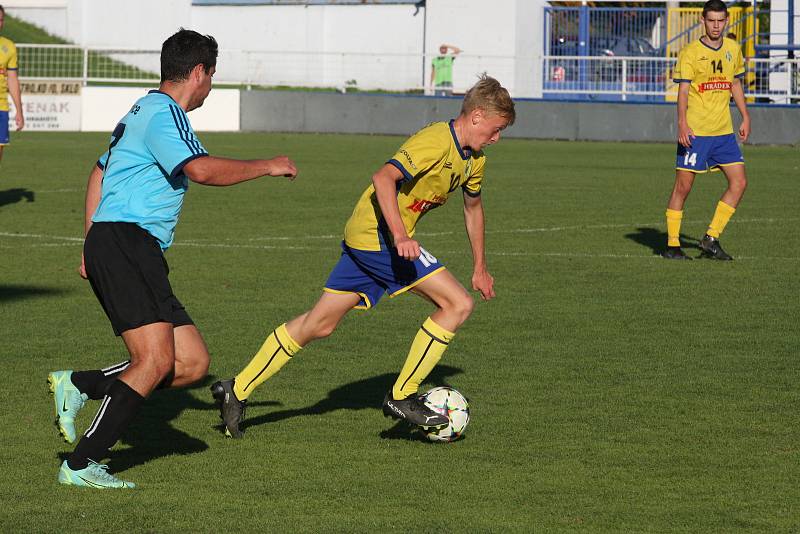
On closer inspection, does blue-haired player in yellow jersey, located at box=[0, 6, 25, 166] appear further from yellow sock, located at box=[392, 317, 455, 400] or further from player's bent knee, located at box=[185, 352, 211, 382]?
player's bent knee, located at box=[185, 352, 211, 382]

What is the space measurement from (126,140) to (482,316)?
469 cm

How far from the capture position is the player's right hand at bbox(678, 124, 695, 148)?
12.6m

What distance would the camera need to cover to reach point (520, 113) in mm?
31766

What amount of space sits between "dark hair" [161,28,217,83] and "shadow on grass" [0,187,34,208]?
11871 mm

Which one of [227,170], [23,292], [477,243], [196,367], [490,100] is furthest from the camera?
[23,292]

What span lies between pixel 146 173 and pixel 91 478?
1223mm

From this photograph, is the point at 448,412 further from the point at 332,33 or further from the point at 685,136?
the point at 332,33

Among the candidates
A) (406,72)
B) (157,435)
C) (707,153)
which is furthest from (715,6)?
(406,72)

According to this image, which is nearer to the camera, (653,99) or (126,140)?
(126,140)

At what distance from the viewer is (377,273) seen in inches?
255

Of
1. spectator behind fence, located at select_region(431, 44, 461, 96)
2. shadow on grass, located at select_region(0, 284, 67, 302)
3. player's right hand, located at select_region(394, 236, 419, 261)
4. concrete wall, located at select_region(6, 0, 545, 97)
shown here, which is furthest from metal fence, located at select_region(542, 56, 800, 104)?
player's right hand, located at select_region(394, 236, 419, 261)

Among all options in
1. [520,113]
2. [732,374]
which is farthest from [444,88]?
[732,374]

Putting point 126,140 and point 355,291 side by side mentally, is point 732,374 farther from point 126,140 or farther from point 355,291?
point 126,140

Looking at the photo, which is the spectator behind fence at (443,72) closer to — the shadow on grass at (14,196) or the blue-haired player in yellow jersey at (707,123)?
the shadow on grass at (14,196)
